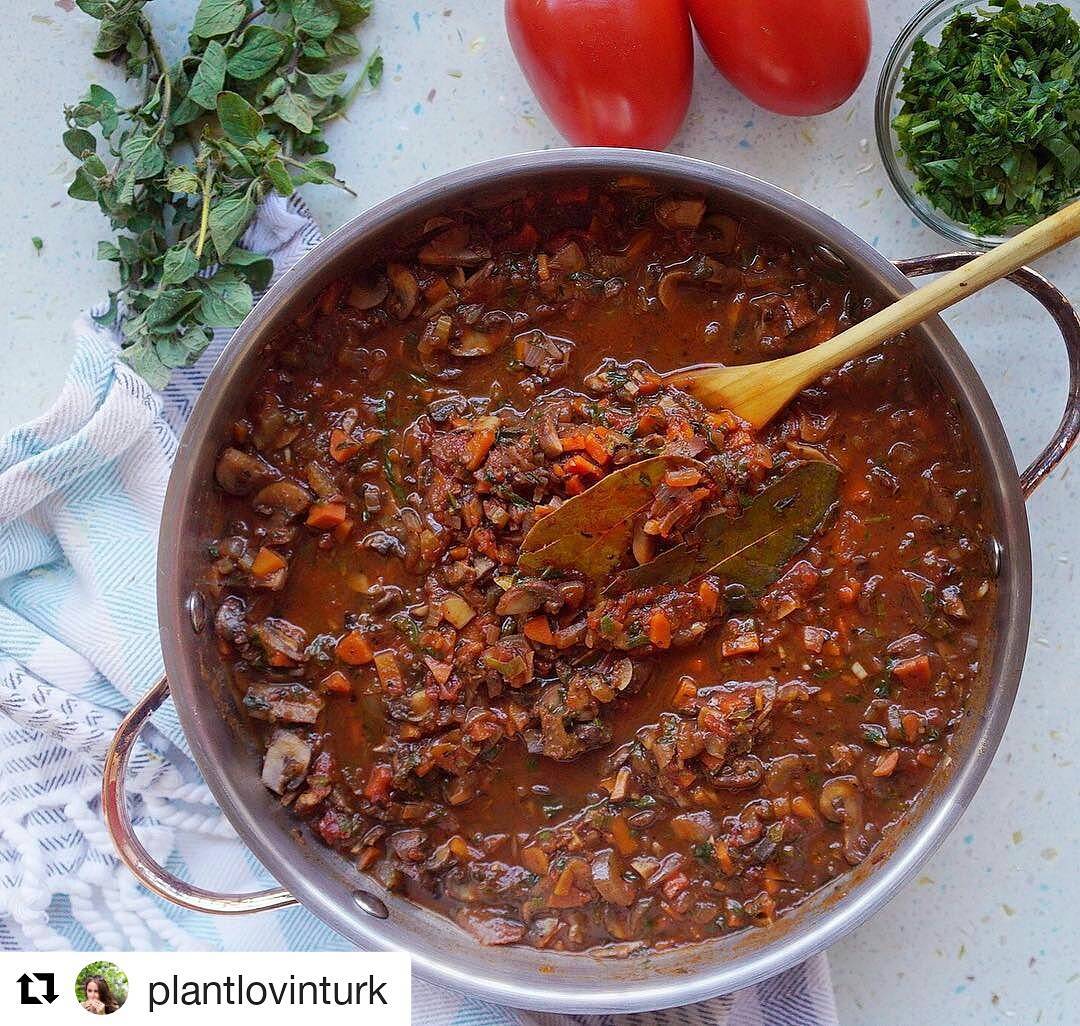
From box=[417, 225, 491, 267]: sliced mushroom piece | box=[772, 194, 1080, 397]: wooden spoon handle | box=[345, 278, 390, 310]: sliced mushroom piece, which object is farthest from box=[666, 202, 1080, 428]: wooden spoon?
box=[345, 278, 390, 310]: sliced mushroom piece

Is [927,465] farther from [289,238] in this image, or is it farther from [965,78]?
[289,238]

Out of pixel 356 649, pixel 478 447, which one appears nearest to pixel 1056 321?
pixel 478 447

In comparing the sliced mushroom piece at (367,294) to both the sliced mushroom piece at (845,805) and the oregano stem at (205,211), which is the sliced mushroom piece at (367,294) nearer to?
the oregano stem at (205,211)

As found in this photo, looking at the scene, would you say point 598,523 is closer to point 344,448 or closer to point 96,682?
point 344,448

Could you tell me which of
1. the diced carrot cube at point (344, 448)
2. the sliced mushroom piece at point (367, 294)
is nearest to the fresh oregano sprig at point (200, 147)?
the sliced mushroom piece at point (367, 294)

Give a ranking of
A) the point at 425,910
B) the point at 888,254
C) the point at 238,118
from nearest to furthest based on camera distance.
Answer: the point at 238,118
the point at 425,910
the point at 888,254

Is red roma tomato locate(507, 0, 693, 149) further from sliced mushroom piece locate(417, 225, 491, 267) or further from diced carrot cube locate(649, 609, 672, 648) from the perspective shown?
diced carrot cube locate(649, 609, 672, 648)

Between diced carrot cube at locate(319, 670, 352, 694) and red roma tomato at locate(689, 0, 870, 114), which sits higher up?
red roma tomato at locate(689, 0, 870, 114)
